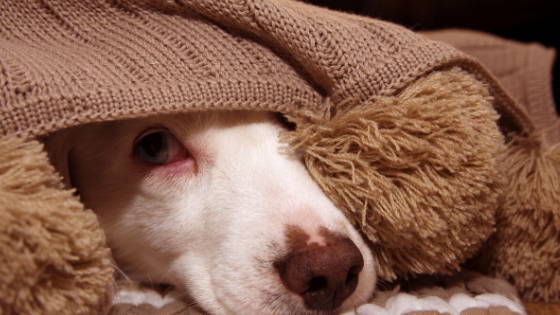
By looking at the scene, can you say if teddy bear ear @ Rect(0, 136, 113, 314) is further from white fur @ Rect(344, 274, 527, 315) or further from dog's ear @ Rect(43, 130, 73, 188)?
white fur @ Rect(344, 274, 527, 315)

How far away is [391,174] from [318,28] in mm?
272

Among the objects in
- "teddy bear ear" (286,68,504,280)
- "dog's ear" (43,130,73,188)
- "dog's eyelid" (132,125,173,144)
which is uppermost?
"teddy bear ear" (286,68,504,280)

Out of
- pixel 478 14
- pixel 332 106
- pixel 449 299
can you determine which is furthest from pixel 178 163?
pixel 478 14

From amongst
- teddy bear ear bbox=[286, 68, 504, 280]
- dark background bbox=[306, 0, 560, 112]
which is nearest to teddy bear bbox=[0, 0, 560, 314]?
teddy bear ear bbox=[286, 68, 504, 280]

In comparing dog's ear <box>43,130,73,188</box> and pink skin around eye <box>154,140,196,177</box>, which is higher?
pink skin around eye <box>154,140,196,177</box>

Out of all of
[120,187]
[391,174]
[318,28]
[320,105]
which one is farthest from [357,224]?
[120,187]

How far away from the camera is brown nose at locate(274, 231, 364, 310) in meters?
0.78

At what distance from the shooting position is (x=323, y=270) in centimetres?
77

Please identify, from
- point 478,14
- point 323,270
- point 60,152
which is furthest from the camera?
point 478,14

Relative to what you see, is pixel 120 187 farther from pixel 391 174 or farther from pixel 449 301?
pixel 449 301

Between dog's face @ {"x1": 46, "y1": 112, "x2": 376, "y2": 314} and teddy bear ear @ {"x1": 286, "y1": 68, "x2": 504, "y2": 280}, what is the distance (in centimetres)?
5

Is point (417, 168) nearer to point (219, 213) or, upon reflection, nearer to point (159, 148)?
point (219, 213)

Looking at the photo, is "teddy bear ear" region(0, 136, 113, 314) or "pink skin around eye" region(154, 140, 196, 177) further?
"pink skin around eye" region(154, 140, 196, 177)

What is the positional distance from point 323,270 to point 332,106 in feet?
1.02
